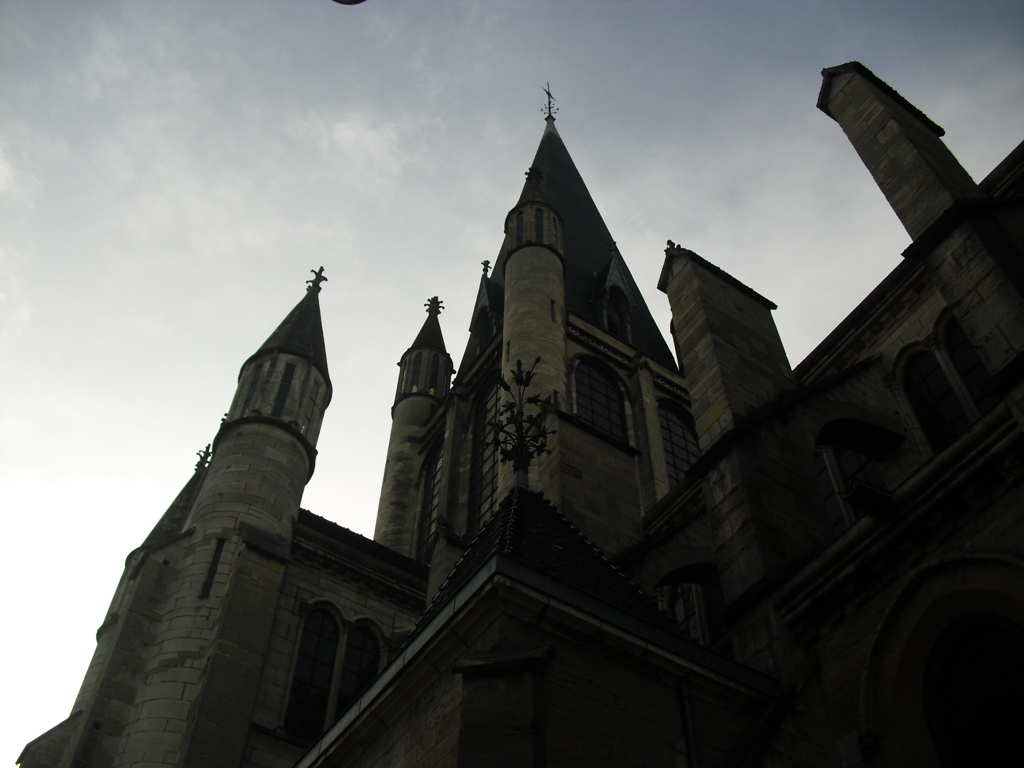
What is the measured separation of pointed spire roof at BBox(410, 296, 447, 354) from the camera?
32.4 m

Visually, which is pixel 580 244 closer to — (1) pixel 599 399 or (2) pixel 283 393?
(1) pixel 599 399

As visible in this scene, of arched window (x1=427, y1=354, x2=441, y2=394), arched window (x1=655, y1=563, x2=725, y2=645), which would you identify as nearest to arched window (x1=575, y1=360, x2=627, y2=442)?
arched window (x1=427, y1=354, x2=441, y2=394)

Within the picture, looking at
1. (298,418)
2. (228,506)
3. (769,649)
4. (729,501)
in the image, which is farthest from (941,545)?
(298,418)

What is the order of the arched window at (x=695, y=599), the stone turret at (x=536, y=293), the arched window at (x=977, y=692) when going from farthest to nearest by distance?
the stone turret at (x=536, y=293) < the arched window at (x=695, y=599) < the arched window at (x=977, y=692)

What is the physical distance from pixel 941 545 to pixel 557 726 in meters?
3.02

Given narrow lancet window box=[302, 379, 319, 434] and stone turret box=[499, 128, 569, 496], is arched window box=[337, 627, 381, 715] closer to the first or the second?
stone turret box=[499, 128, 569, 496]

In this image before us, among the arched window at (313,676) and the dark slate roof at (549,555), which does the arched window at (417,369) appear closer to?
the arched window at (313,676)

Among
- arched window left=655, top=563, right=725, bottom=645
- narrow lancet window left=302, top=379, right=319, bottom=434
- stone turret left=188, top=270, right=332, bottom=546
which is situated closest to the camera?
arched window left=655, top=563, right=725, bottom=645

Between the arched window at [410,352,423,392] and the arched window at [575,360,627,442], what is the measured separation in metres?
7.14

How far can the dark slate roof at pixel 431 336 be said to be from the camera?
32.4 meters

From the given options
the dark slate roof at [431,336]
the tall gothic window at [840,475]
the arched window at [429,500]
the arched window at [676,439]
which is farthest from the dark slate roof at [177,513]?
the dark slate roof at [431,336]

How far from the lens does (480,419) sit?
86.2 feet

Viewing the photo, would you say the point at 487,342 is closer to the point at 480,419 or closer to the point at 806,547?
the point at 480,419

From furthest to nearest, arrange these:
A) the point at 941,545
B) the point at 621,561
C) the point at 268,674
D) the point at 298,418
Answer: the point at 298,418, the point at 268,674, the point at 621,561, the point at 941,545
